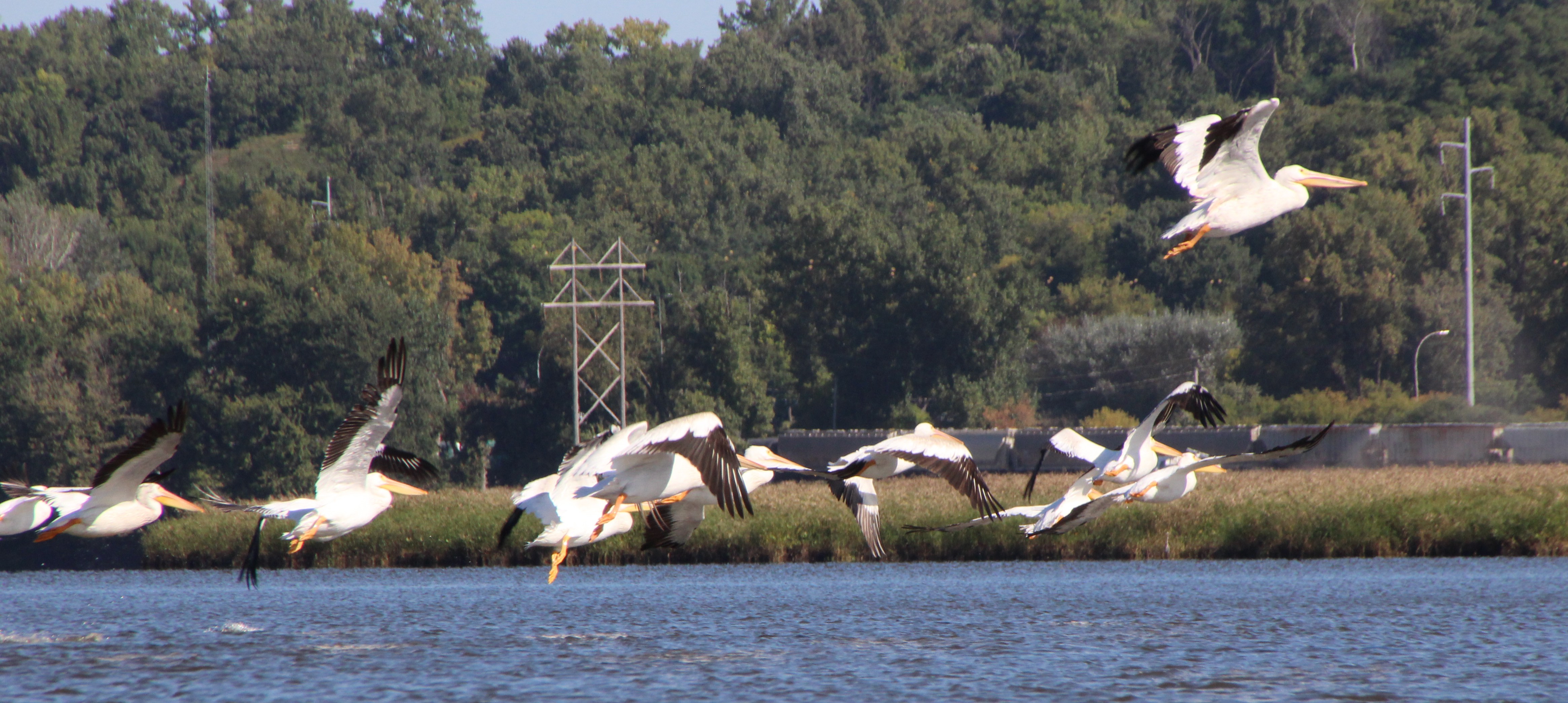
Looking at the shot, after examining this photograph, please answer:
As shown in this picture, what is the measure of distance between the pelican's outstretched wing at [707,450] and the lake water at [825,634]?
7513mm

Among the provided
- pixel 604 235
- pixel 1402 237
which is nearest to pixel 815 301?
pixel 604 235

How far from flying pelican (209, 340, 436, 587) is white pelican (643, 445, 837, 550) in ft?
8.17

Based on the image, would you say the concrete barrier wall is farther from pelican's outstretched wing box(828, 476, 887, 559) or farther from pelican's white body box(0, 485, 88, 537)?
pelican's white body box(0, 485, 88, 537)

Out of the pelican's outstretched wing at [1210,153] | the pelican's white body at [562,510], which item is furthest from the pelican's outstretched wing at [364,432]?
the pelican's outstretched wing at [1210,153]

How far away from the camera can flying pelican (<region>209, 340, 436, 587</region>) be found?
18.7 meters

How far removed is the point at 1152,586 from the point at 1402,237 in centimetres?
3925

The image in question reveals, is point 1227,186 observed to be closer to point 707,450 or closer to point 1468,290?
point 707,450

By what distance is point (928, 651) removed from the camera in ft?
93.5

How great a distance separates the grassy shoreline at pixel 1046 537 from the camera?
120 feet

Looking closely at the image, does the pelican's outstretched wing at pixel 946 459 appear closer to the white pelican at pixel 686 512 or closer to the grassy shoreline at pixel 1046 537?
the white pelican at pixel 686 512

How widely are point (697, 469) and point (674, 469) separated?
1.83 m

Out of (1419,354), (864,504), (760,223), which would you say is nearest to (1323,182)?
(864,504)

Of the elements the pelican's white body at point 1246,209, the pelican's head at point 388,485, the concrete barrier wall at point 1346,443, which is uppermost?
the pelican's white body at point 1246,209

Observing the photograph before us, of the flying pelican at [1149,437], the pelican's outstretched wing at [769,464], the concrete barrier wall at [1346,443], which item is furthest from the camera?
the concrete barrier wall at [1346,443]
